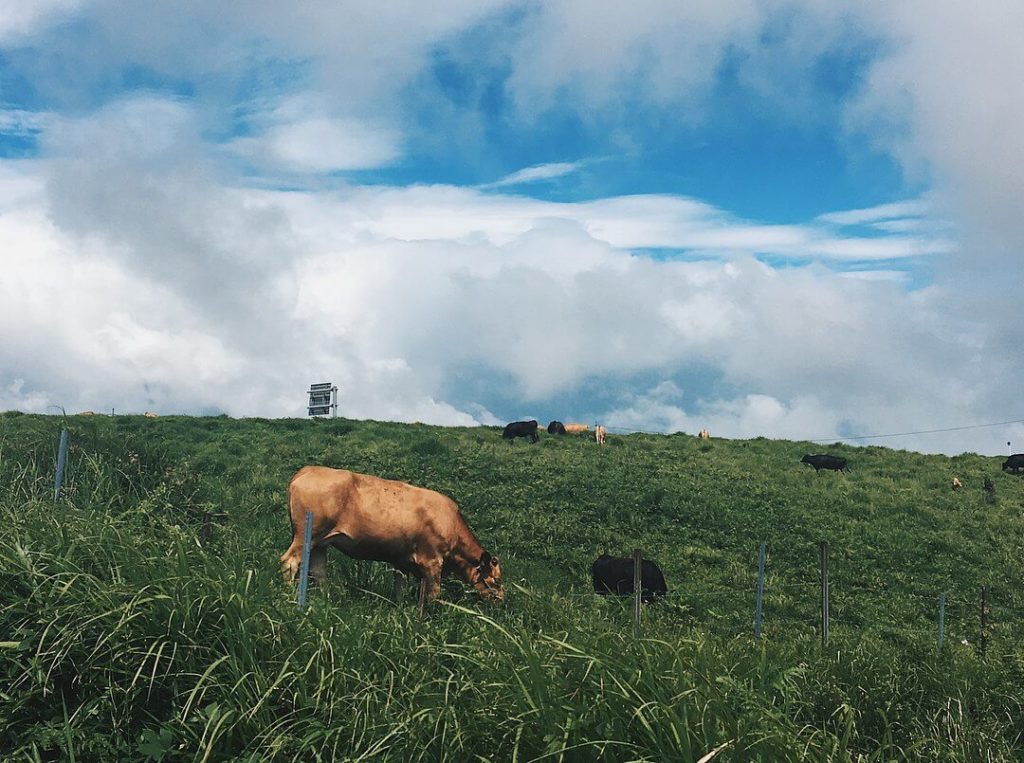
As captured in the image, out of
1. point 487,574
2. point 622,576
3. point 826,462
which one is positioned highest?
point 826,462

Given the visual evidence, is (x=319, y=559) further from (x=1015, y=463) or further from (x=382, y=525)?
(x=1015, y=463)

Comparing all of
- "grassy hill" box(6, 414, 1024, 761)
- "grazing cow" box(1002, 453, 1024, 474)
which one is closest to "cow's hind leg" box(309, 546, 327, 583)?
"grassy hill" box(6, 414, 1024, 761)

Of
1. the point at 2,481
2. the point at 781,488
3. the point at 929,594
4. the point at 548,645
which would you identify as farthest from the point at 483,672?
the point at 781,488

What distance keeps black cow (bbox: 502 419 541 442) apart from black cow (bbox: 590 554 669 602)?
19708 millimetres

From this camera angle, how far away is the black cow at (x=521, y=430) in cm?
3975

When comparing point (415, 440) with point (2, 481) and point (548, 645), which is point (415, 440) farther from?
point (548, 645)

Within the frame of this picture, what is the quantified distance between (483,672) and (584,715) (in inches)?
45.6

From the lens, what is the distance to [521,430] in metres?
39.9

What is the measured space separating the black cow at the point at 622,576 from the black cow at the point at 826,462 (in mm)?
18476

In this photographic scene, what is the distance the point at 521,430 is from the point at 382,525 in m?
25.6

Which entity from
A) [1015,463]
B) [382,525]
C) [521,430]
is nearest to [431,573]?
[382,525]

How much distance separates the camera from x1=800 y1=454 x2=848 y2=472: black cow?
36.5 meters

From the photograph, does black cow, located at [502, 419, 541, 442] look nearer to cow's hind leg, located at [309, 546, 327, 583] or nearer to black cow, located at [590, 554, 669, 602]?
black cow, located at [590, 554, 669, 602]

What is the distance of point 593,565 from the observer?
20.0m
